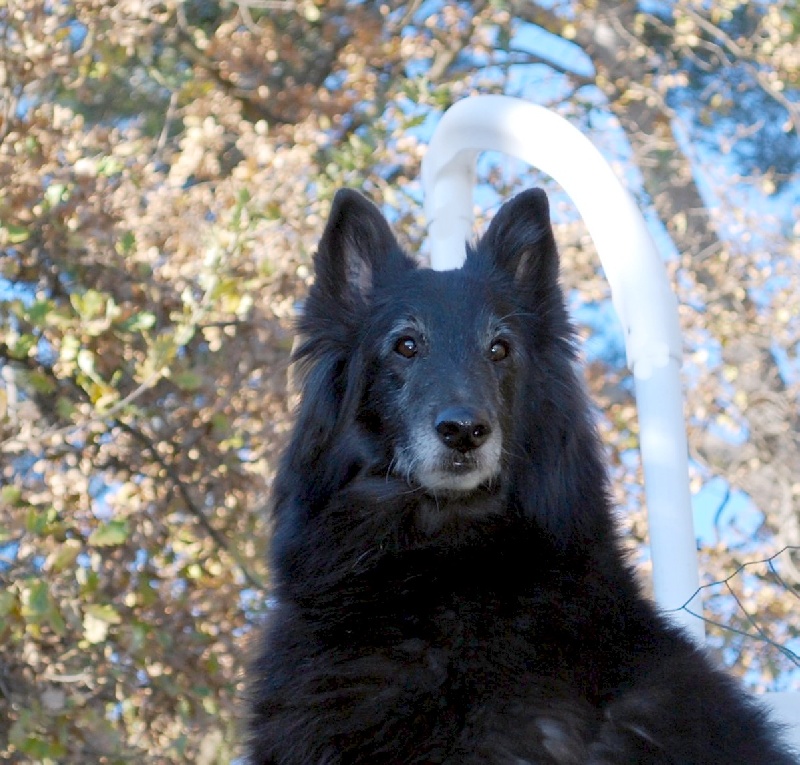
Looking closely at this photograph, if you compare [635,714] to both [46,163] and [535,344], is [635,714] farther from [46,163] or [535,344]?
[46,163]

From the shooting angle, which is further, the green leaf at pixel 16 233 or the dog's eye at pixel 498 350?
the green leaf at pixel 16 233

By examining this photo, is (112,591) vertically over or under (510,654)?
over

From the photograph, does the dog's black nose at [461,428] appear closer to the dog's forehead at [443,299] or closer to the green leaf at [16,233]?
the dog's forehead at [443,299]

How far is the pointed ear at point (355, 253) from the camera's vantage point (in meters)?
3.14

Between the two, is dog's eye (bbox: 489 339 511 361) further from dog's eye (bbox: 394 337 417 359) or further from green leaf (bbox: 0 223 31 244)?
green leaf (bbox: 0 223 31 244)

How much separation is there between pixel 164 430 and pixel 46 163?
130 cm

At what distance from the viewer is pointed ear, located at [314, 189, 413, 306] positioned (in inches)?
123

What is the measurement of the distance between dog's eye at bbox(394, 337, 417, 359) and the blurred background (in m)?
0.75

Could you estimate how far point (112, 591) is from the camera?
17.1 feet

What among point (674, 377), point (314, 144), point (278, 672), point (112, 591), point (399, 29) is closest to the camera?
point (278, 672)

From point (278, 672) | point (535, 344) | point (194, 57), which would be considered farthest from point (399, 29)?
point (278, 672)

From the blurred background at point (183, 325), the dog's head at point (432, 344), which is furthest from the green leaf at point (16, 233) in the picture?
the dog's head at point (432, 344)

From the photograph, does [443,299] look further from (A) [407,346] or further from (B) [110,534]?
(B) [110,534]

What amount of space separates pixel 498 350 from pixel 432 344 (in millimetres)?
174
